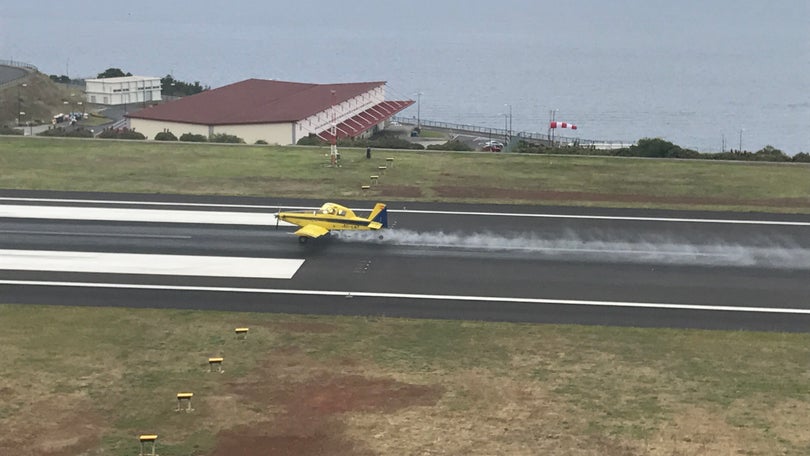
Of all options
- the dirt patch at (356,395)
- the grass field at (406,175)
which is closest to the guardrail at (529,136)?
the grass field at (406,175)

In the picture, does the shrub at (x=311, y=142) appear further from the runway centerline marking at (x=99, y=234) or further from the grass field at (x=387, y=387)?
the grass field at (x=387, y=387)

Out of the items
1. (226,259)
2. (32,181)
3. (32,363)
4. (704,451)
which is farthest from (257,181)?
(704,451)

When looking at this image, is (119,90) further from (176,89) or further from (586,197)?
(586,197)

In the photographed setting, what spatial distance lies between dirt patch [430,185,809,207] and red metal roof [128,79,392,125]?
31.9 metres

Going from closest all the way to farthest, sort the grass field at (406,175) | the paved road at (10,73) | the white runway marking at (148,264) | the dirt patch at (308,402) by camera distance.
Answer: the dirt patch at (308,402) → the white runway marking at (148,264) → the grass field at (406,175) → the paved road at (10,73)

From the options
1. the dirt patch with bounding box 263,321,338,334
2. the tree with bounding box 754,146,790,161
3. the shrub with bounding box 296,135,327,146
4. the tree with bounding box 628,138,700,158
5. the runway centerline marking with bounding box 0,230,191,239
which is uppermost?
the shrub with bounding box 296,135,327,146

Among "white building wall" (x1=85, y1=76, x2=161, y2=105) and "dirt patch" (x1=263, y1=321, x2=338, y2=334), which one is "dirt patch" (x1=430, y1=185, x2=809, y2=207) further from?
"white building wall" (x1=85, y1=76, x2=161, y2=105)

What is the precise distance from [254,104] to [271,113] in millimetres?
7627

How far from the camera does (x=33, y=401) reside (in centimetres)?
2655

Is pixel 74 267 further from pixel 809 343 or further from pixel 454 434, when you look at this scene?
pixel 809 343

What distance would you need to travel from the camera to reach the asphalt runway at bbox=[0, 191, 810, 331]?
35594 millimetres

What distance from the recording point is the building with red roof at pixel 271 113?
85.3 metres

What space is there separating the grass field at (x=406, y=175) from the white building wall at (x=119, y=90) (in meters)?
63.0

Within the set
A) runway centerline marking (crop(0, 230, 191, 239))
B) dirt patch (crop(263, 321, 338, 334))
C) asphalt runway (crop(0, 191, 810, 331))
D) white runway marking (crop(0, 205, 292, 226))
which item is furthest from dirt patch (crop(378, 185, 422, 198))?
dirt patch (crop(263, 321, 338, 334))
